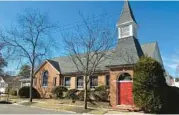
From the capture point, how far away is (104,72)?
99.9ft

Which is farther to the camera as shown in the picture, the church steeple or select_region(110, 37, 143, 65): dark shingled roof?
the church steeple

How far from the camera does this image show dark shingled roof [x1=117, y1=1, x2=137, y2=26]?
1040 inches

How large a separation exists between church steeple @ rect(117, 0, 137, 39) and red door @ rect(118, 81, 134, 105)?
5621mm

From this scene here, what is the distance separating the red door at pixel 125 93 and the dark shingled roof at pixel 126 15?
23.2 feet

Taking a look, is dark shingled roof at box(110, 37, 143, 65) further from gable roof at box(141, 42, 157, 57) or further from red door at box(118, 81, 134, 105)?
gable roof at box(141, 42, 157, 57)

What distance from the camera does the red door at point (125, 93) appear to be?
75.6 feet

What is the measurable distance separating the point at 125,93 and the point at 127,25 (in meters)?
7.70

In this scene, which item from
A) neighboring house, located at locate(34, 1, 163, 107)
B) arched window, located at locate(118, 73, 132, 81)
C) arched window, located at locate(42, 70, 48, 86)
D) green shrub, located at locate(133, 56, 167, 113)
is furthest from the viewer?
arched window, located at locate(42, 70, 48, 86)

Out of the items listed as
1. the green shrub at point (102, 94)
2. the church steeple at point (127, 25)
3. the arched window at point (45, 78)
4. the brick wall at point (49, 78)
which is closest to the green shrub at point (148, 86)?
the church steeple at point (127, 25)

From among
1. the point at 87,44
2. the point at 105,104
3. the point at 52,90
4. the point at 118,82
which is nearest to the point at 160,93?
the point at 118,82

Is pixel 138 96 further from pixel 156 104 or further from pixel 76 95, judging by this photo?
pixel 76 95

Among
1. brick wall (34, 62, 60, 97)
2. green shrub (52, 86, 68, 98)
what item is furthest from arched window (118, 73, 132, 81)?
brick wall (34, 62, 60, 97)

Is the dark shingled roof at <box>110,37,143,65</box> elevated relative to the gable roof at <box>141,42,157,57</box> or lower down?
lower down

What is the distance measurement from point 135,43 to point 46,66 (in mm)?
18608
